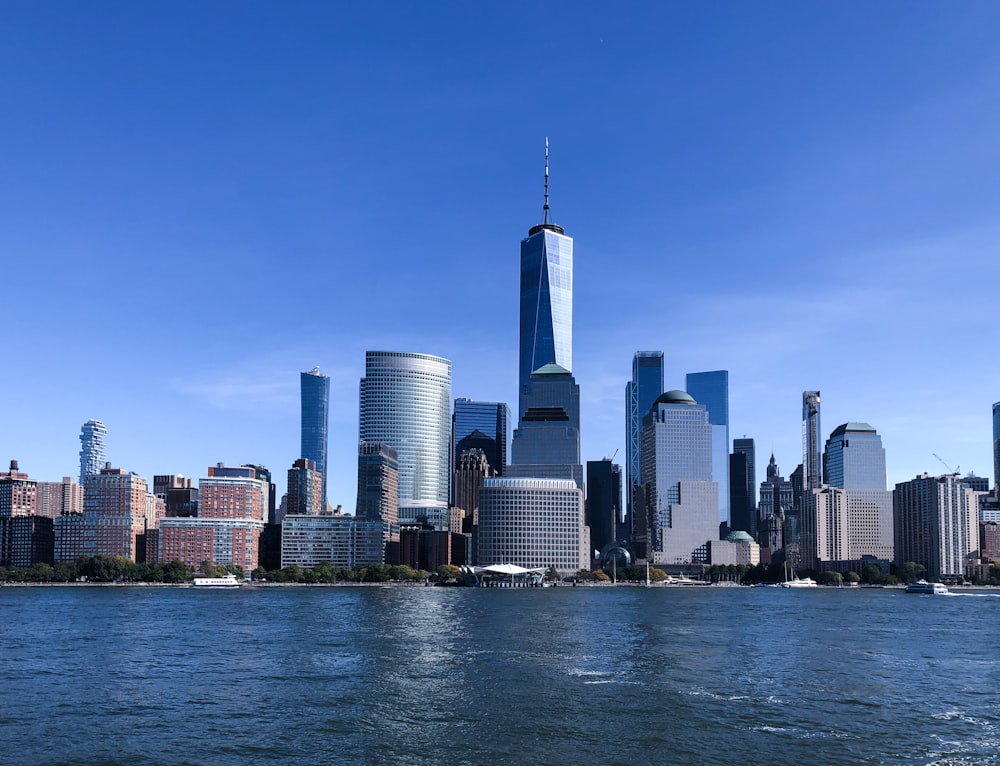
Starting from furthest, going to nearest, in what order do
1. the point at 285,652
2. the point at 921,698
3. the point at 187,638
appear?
the point at 187,638
the point at 285,652
the point at 921,698

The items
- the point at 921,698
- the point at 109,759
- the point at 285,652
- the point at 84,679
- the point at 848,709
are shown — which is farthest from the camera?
the point at 285,652

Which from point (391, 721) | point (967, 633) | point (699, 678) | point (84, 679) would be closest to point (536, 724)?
point (391, 721)

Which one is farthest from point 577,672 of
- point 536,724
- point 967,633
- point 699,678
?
point 967,633

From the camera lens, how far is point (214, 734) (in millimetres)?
64688

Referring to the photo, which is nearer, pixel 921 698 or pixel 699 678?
pixel 921 698

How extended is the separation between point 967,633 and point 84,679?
121 meters

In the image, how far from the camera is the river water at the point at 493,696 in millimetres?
60875

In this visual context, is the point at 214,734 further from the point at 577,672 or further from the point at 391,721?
the point at 577,672

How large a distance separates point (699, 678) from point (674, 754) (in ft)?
99.4

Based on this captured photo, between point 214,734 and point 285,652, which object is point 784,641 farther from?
point 214,734

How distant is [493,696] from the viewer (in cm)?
7838

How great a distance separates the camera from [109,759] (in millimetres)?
59219

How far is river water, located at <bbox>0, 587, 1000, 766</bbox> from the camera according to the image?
6088 centimetres

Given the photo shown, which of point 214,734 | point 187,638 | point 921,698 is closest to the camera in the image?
point 214,734
